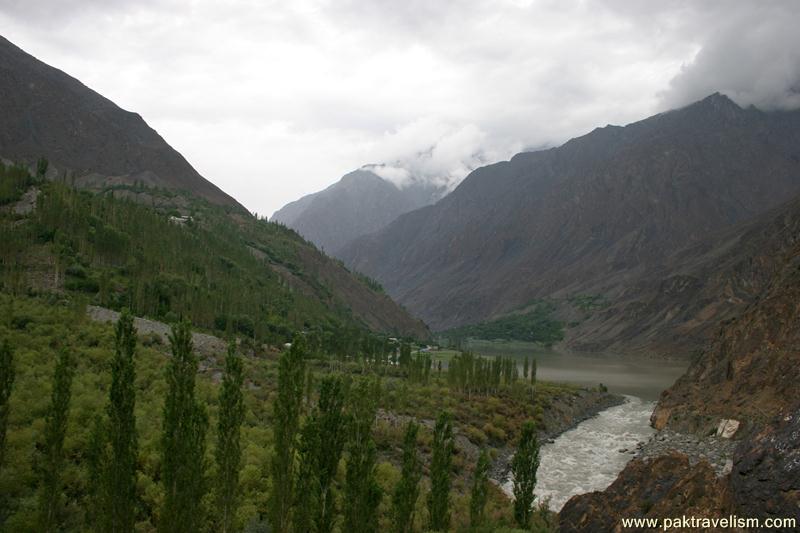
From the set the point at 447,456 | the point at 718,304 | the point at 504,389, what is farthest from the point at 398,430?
the point at 718,304

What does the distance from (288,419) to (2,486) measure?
8.89 meters

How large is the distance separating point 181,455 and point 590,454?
121ft

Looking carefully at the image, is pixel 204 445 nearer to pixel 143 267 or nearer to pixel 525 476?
pixel 525 476

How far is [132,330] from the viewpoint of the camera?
1509 cm

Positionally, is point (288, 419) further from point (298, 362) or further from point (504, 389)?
point (504, 389)

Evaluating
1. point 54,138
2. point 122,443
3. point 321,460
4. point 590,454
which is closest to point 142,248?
point 590,454

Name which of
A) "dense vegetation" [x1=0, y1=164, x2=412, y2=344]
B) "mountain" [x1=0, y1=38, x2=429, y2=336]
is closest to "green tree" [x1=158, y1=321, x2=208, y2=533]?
"dense vegetation" [x1=0, y1=164, x2=412, y2=344]

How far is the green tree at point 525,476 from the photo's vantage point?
2395 cm

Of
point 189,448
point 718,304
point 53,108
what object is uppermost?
point 53,108

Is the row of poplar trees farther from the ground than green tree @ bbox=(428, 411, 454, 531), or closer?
farther from the ground

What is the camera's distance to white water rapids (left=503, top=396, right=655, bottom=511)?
33.8 meters

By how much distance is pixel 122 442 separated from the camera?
14.1 m

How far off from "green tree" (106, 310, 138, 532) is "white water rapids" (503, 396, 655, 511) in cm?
2272

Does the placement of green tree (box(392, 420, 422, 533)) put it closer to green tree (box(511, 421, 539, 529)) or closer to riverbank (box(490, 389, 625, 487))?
green tree (box(511, 421, 539, 529))
